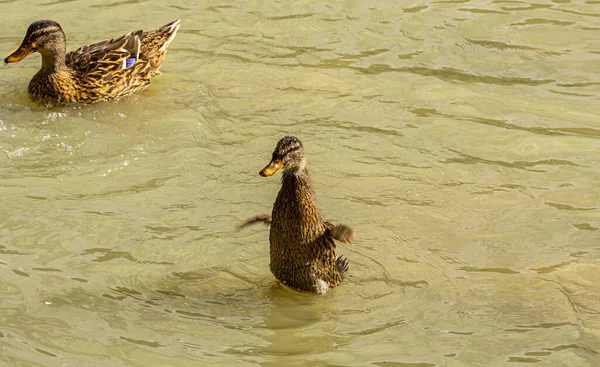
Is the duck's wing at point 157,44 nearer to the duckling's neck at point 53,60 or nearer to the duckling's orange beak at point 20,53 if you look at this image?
the duckling's neck at point 53,60

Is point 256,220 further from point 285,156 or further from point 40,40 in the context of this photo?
point 40,40

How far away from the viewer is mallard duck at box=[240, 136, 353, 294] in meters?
6.55

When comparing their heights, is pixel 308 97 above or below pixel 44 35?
below

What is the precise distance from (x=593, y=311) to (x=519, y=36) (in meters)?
5.05

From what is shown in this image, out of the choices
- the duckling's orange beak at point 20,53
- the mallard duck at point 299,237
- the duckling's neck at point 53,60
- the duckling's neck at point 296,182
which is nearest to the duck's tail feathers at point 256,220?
the mallard duck at point 299,237

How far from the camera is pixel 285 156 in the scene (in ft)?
21.0

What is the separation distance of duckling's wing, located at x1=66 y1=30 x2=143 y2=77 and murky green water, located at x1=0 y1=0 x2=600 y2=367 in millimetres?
381

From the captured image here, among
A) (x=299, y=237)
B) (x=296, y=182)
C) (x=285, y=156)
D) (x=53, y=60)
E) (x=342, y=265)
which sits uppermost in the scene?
(x=285, y=156)

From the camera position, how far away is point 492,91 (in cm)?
980

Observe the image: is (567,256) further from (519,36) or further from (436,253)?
(519,36)

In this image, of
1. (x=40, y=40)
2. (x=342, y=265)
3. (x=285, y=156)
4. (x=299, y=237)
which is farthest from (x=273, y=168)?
(x=40, y=40)

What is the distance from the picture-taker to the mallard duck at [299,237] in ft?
21.5

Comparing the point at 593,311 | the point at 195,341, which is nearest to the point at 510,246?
the point at 593,311

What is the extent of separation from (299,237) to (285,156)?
1.83ft
